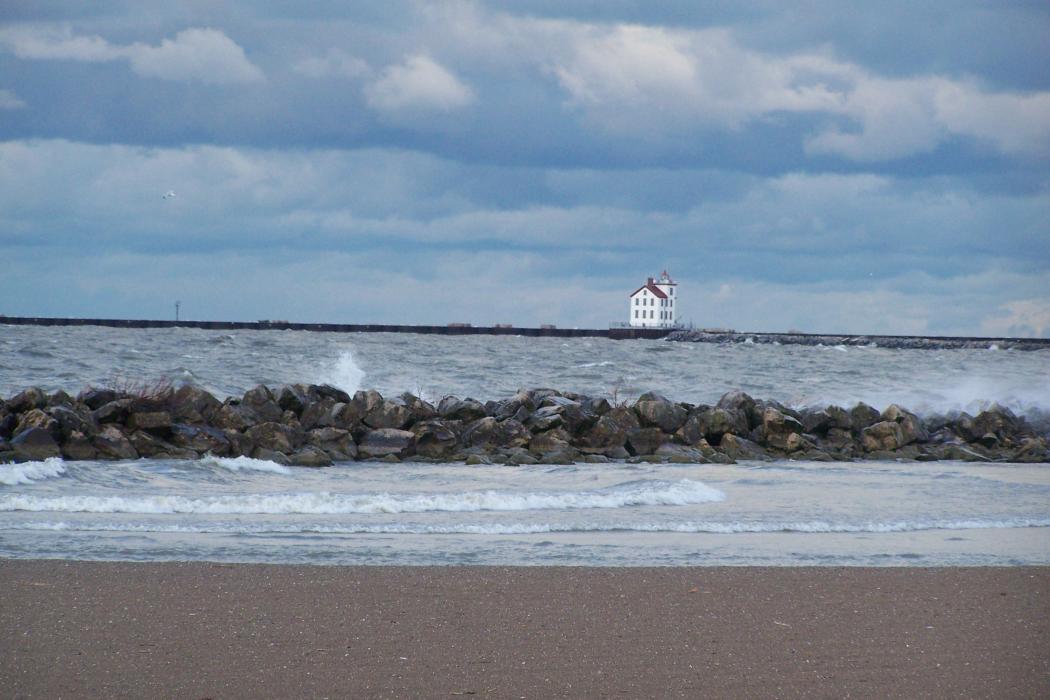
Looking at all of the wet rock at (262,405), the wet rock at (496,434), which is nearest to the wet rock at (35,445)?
the wet rock at (262,405)

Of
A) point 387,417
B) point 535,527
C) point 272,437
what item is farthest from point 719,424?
point 535,527

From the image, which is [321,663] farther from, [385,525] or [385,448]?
[385,448]

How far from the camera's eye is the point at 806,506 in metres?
10.9

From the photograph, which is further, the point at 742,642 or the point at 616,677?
the point at 742,642

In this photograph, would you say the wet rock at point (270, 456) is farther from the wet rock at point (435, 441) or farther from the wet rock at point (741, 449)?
the wet rock at point (741, 449)

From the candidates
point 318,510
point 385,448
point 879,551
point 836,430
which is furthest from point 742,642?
point 836,430

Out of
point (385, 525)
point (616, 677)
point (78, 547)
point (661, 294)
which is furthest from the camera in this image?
point (661, 294)

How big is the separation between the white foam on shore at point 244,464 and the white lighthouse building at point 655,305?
336 feet

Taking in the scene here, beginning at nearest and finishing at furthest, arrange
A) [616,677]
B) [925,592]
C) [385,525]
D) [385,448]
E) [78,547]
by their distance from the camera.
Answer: [616,677] → [925,592] → [78,547] → [385,525] → [385,448]

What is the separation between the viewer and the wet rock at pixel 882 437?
17.0 m

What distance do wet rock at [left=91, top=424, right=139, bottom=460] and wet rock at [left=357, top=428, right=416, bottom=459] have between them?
2.99 meters

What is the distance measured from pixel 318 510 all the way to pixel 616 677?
571cm

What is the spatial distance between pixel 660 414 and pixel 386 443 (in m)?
4.25

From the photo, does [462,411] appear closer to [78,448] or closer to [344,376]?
[78,448]
